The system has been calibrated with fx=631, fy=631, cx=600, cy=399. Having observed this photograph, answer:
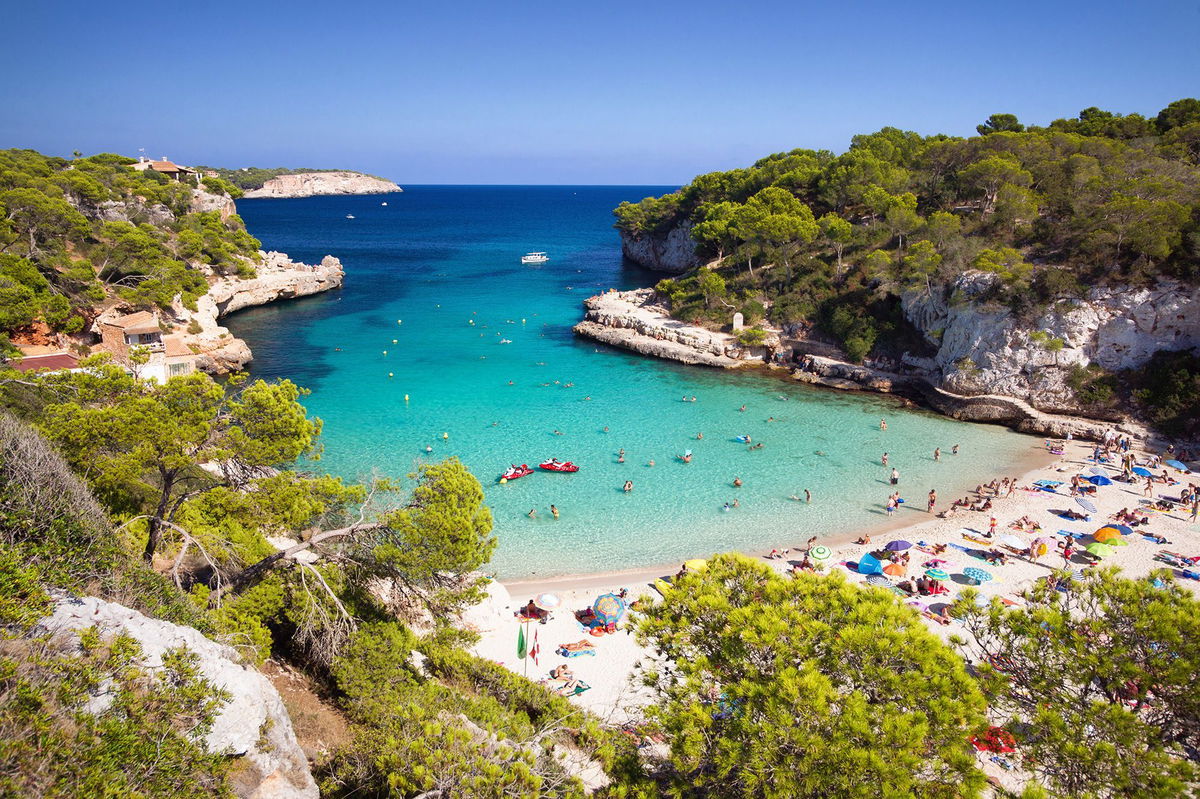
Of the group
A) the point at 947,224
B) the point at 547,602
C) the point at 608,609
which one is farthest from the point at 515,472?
the point at 947,224

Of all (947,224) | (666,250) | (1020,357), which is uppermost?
(947,224)

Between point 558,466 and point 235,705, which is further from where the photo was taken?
point 558,466

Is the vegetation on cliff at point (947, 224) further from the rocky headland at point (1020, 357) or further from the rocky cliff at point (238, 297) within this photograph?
the rocky cliff at point (238, 297)

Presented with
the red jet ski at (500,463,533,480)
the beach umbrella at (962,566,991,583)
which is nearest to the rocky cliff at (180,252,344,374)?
the red jet ski at (500,463,533,480)

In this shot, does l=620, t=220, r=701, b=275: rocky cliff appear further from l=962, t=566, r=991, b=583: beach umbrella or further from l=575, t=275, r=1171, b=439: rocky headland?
l=962, t=566, r=991, b=583: beach umbrella

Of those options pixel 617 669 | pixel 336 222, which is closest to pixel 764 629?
pixel 617 669

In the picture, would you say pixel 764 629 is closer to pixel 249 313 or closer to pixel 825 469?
pixel 825 469

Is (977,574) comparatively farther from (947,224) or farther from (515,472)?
(947,224)
